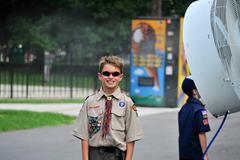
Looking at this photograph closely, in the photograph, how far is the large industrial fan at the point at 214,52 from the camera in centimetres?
589

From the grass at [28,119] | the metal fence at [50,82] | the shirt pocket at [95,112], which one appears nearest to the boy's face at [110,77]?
the shirt pocket at [95,112]

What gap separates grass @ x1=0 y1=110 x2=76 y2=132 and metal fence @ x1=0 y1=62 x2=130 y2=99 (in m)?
7.15

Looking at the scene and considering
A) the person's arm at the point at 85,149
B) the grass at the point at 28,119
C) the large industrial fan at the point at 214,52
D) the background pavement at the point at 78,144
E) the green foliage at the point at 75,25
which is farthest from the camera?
the green foliage at the point at 75,25

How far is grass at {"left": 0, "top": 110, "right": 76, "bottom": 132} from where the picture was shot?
47.7 ft

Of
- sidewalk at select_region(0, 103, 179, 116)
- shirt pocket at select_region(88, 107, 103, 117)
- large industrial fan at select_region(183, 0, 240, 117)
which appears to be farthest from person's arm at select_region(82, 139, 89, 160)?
sidewalk at select_region(0, 103, 179, 116)

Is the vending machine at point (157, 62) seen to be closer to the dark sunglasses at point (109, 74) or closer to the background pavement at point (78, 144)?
the background pavement at point (78, 144)

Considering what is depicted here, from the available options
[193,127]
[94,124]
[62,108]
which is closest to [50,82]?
[62,108]

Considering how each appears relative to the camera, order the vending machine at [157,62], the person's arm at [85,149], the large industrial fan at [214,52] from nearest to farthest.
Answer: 1. the person's arm at [85,149]
2. the large industrial fan at [214,52]
3. the vending machine at [157,62]

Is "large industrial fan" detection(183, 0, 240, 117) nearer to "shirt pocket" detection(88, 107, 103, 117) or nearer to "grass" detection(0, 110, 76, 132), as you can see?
"shirt pocket" detection(88, 107, 103, 117)

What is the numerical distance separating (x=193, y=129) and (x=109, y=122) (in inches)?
58.7

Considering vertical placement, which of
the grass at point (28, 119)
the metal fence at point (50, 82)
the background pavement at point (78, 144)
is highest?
the metal fence at point (50, 82)

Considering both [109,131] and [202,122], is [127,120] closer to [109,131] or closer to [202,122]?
[109,131]

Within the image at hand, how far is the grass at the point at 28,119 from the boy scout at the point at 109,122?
840 cm

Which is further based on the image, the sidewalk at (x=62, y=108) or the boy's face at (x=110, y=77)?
the sidewalk at (x=62, y=108)
